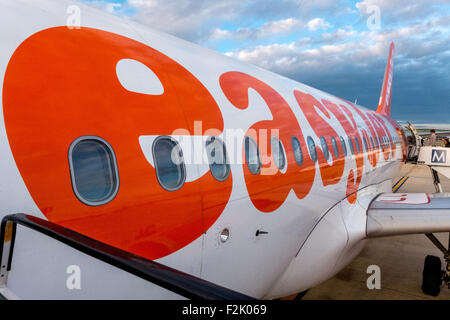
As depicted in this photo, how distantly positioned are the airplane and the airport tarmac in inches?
82.9

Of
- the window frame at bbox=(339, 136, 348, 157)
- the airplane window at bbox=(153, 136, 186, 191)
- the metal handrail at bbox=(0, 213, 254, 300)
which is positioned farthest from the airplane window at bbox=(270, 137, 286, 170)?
the metal handrail at bbox=(0, 213, 254, 300)

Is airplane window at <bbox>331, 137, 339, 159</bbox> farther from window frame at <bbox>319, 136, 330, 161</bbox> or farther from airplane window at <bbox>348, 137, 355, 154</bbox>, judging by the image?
airplane window at <bbox>348, 137, 355, 154</bbox>

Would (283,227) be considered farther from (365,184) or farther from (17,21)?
(365,184)

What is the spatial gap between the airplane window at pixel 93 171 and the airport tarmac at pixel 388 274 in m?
5.06

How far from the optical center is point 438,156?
35.5 ft

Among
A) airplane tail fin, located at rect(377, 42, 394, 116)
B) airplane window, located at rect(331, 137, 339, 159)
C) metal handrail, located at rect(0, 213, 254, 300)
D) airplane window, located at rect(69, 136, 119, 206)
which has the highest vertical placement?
airplane tail fin, located at rect(377, 42, 394, 116)

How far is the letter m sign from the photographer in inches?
425

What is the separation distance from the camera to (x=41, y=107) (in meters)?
1.80

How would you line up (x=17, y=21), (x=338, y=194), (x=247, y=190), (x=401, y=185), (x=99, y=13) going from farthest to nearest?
1. (x=401, y=185)
2. (x=338, y=194)
3. (x=247, y=190)
4. (x=99, y=13)
5. (x=17, y=21)

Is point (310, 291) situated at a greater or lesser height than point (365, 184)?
lesser

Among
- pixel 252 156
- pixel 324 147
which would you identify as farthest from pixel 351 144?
pixel 252 156
